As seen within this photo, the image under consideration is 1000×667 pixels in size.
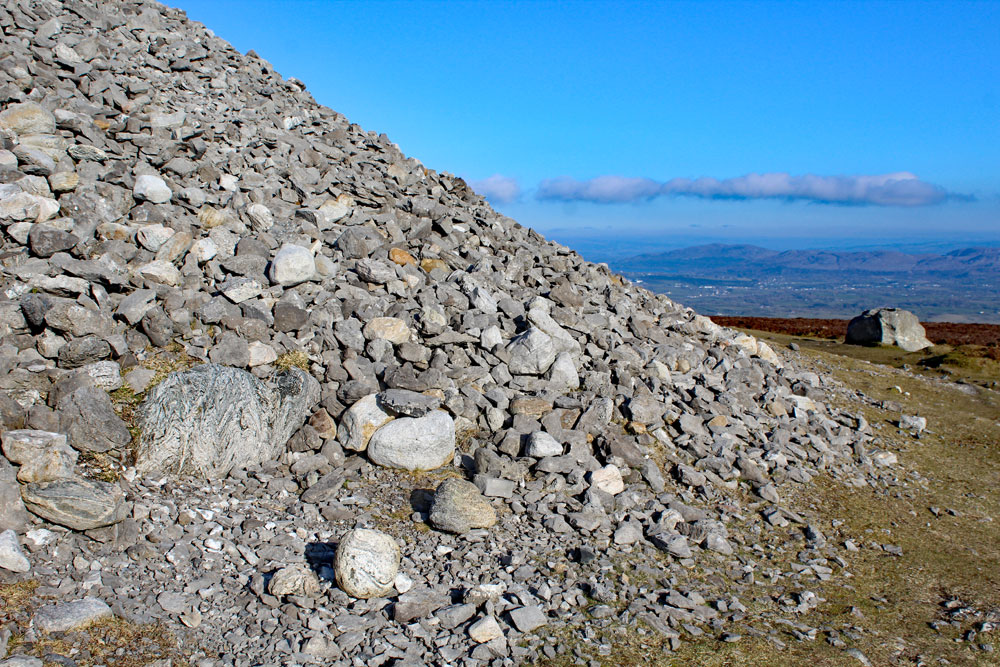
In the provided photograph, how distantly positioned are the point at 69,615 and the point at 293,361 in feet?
14.6

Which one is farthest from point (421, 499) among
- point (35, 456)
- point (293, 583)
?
point (35, 456)

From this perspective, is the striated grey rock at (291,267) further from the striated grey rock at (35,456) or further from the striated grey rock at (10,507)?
the striated grey rock at (10,507)

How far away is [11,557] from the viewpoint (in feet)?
18.9

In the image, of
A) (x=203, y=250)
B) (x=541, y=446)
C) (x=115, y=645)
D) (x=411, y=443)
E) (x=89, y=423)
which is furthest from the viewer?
(x=203, y=250)

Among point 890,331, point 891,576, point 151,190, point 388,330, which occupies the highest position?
point 151,190

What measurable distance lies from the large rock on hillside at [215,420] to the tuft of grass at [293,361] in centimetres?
40

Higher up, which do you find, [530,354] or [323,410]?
[530,354]

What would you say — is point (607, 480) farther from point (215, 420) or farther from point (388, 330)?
point (215, 420)

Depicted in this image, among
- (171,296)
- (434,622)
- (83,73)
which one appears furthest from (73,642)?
(83,73)

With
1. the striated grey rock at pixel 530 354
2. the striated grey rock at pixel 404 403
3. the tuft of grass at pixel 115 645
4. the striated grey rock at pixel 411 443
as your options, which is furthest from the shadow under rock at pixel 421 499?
the tuft of grass at pixel 115 645

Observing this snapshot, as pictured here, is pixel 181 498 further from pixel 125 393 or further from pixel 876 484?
pixel 876 484

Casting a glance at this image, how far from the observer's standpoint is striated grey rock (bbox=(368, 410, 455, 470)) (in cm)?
866

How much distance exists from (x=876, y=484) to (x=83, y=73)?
59.5 ft

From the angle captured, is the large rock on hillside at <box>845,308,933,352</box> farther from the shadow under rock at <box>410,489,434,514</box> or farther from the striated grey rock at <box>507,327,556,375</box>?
the shadow under rock at <box>410,489,434,514</box>
